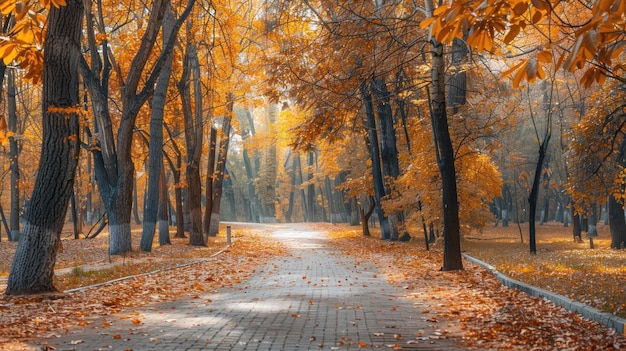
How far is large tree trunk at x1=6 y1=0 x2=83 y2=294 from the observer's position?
10477 millimetres

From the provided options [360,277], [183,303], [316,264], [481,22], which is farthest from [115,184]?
[481,22]

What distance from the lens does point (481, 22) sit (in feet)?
14.8

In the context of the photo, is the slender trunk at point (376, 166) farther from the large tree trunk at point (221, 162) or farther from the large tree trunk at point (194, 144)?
the large tree trunk at point (194, 144)

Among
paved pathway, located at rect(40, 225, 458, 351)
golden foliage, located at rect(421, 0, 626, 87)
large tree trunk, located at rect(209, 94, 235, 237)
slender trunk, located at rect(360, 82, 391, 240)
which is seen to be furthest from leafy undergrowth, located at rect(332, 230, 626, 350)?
large tree trunk, located at rect(209, 94, 235, 237)

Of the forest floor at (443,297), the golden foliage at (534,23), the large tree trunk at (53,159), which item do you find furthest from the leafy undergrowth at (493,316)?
the large tree trunk at (53,159)

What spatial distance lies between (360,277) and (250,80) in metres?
17.3

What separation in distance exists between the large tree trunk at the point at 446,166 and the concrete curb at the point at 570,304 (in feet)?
7.79

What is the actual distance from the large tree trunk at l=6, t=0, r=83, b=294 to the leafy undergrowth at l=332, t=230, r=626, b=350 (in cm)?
591

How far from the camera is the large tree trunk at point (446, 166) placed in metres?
15.5

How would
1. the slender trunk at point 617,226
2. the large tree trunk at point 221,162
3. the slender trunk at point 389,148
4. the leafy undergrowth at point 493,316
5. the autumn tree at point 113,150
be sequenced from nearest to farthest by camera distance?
the leafy undergrowth at point 493,316, the autumn tree at point 113,150, the slender trunk at point 617,226, the slender trunk at point 389,148, the large tree trunk at point 221,162

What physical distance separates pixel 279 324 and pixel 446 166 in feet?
27.5

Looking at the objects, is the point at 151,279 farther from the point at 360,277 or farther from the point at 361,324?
the point at 361,324

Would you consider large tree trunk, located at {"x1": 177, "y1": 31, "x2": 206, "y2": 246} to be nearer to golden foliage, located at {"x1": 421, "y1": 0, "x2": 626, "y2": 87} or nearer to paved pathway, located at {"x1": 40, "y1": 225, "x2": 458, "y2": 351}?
paved pathway, located at {"x1": 40, "y1": 225, "x2": 458, "y2": 351}

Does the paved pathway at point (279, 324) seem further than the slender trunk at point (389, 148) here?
No
